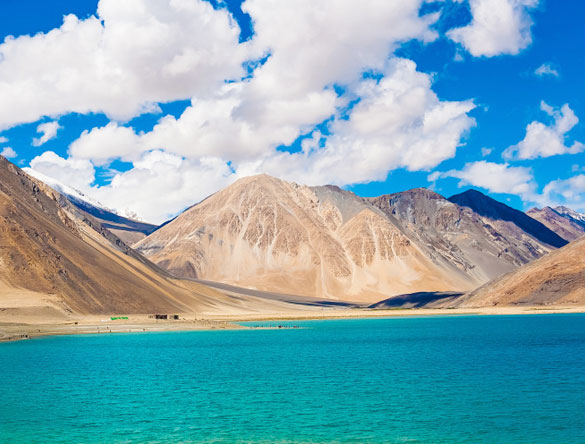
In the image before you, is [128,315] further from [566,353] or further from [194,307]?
[566,353]

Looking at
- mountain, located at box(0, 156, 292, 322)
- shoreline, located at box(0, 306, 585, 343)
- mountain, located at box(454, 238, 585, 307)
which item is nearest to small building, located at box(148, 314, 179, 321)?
shoreline, located at box(0, 306, 585, 343)

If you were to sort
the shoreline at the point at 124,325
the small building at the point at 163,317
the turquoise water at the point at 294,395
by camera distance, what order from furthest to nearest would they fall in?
the small building at the point at 163,317, the shoreline at the point at 124,325, the turquoise water at the point at 294,395

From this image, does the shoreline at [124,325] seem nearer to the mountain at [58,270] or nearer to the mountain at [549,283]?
the mountain at [58,270]

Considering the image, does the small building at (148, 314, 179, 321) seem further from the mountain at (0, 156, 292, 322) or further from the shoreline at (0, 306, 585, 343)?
the mountain at (0, 156, 292, 322)

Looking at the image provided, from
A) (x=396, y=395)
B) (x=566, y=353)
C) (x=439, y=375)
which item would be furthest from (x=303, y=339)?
(x=396, y=395)

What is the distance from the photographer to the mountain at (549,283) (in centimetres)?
16900

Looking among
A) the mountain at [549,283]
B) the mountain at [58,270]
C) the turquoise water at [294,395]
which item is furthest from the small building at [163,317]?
the mountain at [549,283]

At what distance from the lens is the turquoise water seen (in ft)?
94.5

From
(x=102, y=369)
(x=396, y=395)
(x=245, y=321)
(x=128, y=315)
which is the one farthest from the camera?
(x=245, y=321)

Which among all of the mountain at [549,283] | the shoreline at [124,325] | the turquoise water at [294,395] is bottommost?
the turquoise water at [294,395]

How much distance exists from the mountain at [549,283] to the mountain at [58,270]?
83.8 metres

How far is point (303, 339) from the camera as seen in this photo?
8888cm

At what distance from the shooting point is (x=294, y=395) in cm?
3884

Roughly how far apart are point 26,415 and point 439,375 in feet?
91.7
